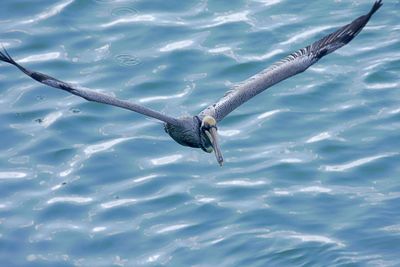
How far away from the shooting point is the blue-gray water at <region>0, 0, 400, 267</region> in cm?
1116

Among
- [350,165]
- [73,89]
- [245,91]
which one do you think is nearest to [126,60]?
[245,91]

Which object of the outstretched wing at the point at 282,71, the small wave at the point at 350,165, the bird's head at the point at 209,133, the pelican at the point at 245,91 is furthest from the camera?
the small wave at the point at 350,165

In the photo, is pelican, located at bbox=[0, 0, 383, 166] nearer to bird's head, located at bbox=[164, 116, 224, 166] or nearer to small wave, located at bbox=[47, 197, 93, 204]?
bird's head, located at bbox=[164, 116, 224, 166]

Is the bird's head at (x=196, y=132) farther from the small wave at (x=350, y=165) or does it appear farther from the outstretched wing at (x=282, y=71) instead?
the small wave at (x=350, y=165)

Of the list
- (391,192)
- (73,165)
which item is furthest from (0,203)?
(391,192)

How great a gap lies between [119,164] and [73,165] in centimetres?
50

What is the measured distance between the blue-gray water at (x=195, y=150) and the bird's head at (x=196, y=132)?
1.62 feet

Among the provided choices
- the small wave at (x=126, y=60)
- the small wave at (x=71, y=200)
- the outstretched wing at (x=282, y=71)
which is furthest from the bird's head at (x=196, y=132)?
the small wave at (x=126, y=60)

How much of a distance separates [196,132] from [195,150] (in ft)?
3.42

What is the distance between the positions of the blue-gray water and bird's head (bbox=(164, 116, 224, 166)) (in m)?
0.49

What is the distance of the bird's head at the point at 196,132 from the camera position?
37.5ft

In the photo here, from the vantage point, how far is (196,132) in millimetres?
11602

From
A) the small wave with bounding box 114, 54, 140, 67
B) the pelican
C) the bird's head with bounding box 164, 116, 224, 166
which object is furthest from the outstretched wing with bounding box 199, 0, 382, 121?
the small wave with bounding box 114, 54, 140, 67

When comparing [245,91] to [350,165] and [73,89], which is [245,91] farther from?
[73,89]
